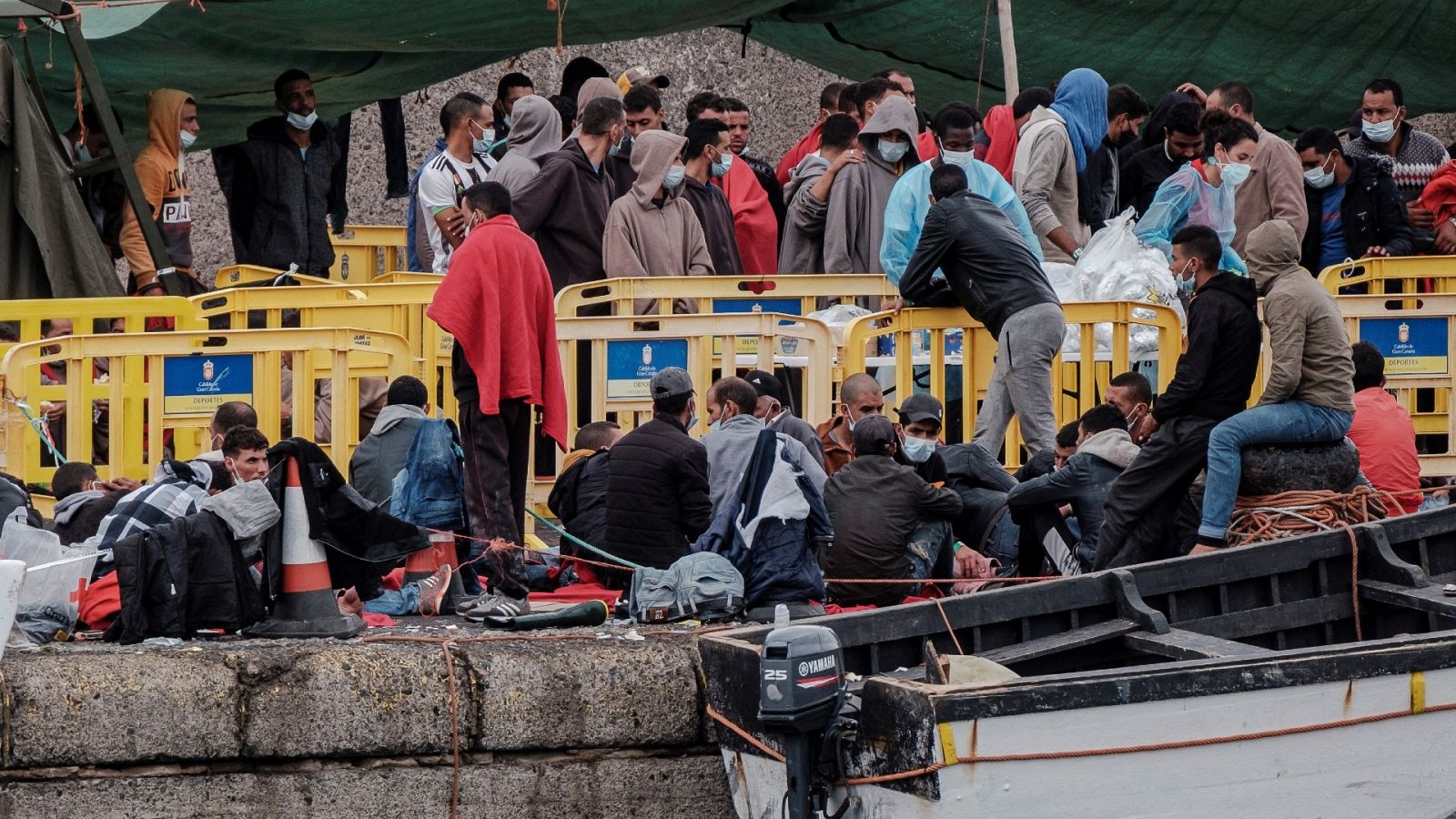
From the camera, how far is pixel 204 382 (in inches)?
350

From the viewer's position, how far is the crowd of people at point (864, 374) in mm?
8008

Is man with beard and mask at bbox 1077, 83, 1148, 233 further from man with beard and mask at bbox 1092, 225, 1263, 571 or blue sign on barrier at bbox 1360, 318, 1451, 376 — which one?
man with beard and mask at bbox 1092, 225, 1263, 571

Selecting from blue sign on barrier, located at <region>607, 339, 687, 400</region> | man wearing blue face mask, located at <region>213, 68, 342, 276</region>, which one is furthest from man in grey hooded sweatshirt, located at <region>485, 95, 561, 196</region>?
blue sign on barrier, located at <region>607, 339, 687, 400</region>

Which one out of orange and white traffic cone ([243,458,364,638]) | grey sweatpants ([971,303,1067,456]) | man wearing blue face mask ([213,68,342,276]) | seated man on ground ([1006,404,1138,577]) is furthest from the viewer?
man wearing blue face mask ([213,68,342,276])

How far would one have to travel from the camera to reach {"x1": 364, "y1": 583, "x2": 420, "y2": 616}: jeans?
7770 millimetres

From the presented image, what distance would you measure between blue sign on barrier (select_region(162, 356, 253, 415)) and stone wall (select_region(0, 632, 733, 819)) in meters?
2.11

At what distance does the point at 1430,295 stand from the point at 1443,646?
4.00 m

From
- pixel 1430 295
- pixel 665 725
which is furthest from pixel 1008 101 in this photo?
pixel 665 725

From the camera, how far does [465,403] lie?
8414 mm

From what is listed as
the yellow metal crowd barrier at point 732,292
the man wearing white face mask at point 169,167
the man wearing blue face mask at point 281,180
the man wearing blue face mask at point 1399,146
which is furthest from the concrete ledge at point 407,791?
the man wearing blue face mask at point 1399,146

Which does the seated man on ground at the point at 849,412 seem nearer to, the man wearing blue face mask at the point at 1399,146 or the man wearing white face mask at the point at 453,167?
the man wearing white face mask at the point at 453,167

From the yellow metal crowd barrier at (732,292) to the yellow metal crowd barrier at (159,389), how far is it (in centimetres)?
143

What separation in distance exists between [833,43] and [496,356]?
6442 mm

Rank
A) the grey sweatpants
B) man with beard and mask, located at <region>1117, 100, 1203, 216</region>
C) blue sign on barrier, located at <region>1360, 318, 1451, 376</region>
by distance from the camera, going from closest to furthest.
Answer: the grey sweatpants → blue sign on barrier, located at <region>1360, 318, 1451, 376</region> → man with beard and mask, located at <region>1117, 100, 1203, 216</region>
